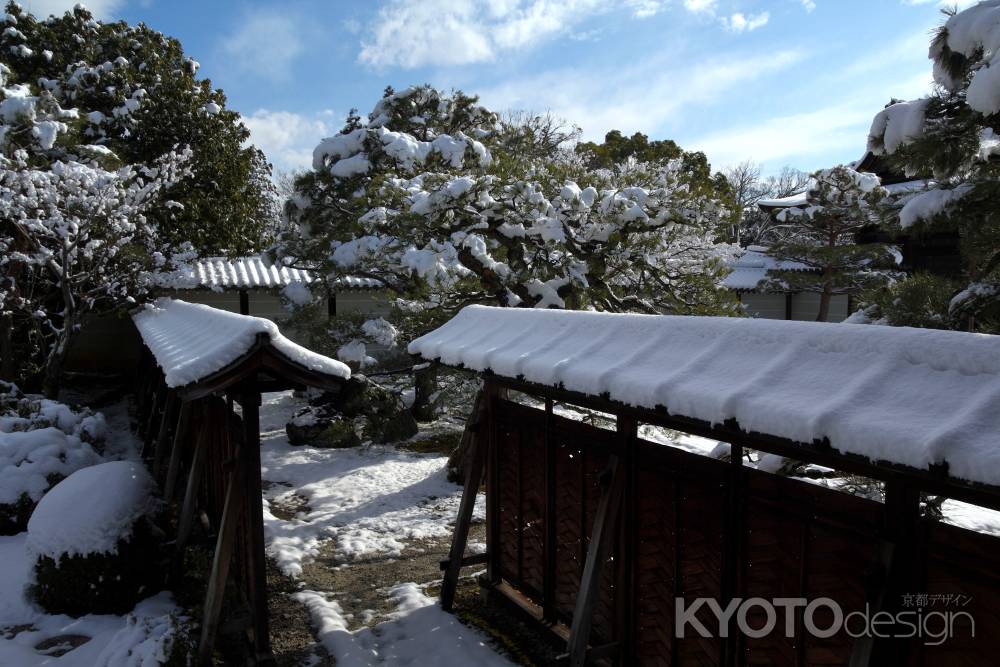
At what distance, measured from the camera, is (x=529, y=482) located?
5465 millimetres

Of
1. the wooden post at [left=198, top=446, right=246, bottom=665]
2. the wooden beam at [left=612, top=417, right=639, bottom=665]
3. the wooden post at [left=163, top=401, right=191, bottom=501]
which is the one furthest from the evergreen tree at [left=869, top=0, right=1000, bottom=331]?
the wooden post at [left=163, top=401, right=191, bottom=501]

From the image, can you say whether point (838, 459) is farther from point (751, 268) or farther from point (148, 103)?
point (751, 268)

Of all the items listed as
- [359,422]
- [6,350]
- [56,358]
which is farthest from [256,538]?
[6,350]

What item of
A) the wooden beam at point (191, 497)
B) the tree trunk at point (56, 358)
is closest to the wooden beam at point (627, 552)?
the wooden beam at point (191, 497)

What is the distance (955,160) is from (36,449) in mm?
10225

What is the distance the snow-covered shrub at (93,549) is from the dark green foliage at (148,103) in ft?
32.9

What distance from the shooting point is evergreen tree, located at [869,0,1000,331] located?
4270 millimetres

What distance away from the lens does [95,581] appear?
18.6 feet

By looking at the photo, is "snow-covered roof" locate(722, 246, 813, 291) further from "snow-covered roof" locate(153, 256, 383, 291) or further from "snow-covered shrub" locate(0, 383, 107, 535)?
"snow-covered shrub" locate(0, 383, 107, 535)

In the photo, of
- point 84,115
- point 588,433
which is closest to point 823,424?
point 588,433

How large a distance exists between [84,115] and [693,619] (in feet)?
52.3

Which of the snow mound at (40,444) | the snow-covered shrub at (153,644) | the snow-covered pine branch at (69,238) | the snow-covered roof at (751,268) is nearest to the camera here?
the snow-covered shrub at (153,644)

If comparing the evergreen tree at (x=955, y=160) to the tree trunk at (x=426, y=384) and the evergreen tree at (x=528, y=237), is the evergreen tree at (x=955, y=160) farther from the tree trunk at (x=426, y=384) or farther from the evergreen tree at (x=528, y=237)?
the tree trunk at (x=426, y=384)

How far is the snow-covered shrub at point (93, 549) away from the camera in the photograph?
18.6 ft
